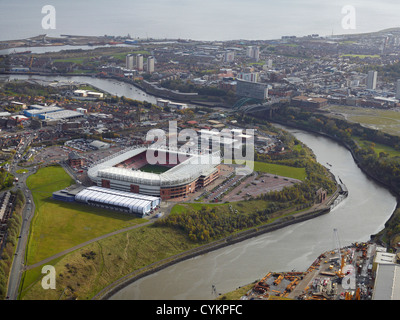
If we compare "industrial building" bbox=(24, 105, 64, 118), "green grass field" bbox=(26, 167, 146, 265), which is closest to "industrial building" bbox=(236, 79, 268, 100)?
"industrial building" bbox=(24, 105, 64, 118)

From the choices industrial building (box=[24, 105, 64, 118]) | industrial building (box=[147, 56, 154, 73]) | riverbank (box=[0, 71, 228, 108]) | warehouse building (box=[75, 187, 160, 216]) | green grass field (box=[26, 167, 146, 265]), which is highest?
industrial building (box=[147, 56, 154, 73])

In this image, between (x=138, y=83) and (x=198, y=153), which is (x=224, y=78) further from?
(x=198, y=153)

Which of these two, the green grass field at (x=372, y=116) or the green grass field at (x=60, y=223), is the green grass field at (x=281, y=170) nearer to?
the green grass field at (x=60, y=223)

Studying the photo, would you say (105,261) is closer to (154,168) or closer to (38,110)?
(154,168)

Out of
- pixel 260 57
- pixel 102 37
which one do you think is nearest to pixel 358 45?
pixel 260 57

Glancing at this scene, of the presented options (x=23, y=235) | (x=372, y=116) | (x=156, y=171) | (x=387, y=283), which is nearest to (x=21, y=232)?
(x=23, y=235)

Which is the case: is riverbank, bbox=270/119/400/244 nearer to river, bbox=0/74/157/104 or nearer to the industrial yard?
the industrial yard
